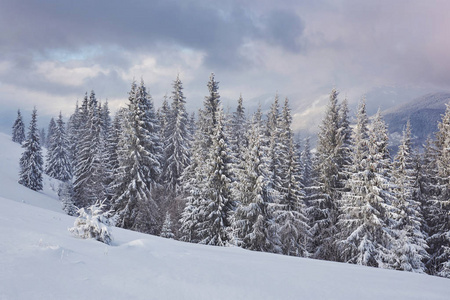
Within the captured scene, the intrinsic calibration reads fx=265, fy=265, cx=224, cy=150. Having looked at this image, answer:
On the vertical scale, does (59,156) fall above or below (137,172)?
above

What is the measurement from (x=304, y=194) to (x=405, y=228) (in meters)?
8.06

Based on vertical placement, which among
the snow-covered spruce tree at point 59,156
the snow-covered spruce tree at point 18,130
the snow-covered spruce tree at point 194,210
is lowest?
the snow-covered spruce tree at point 194,210

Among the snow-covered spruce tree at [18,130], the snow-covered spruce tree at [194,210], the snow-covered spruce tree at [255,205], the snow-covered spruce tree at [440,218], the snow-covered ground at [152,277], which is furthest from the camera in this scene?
the snow-covered spruce tree at [18,130]

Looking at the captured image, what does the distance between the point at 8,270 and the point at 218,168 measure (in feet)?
65.7

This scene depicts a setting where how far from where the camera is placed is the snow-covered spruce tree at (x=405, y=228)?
62.9 ft

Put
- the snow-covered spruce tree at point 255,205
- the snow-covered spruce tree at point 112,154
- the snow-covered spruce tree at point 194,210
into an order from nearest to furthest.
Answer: the snow-covered spruce tree at point 255,205, the snow-covered spruce tree at point 194,210, the snow-covered spruce tree at point 112,154

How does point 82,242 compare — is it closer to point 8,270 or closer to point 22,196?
point 8,270

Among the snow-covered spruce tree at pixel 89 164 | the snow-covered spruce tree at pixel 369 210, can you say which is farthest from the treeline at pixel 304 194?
the snow-covered spruce tree at pixel 89 164

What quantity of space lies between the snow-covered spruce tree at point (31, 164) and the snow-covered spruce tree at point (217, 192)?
26.5 m

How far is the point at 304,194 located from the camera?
2477 cm

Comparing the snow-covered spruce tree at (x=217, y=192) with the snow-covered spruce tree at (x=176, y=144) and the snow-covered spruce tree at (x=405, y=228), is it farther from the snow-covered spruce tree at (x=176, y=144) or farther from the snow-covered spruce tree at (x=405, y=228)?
the snow-covered spruce tree at (x=405, y=228)

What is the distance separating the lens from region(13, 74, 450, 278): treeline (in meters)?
20.1

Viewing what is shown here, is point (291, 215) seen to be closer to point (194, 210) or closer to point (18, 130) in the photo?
point (194, 210)

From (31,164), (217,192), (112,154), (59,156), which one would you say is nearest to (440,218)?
(217,192)
